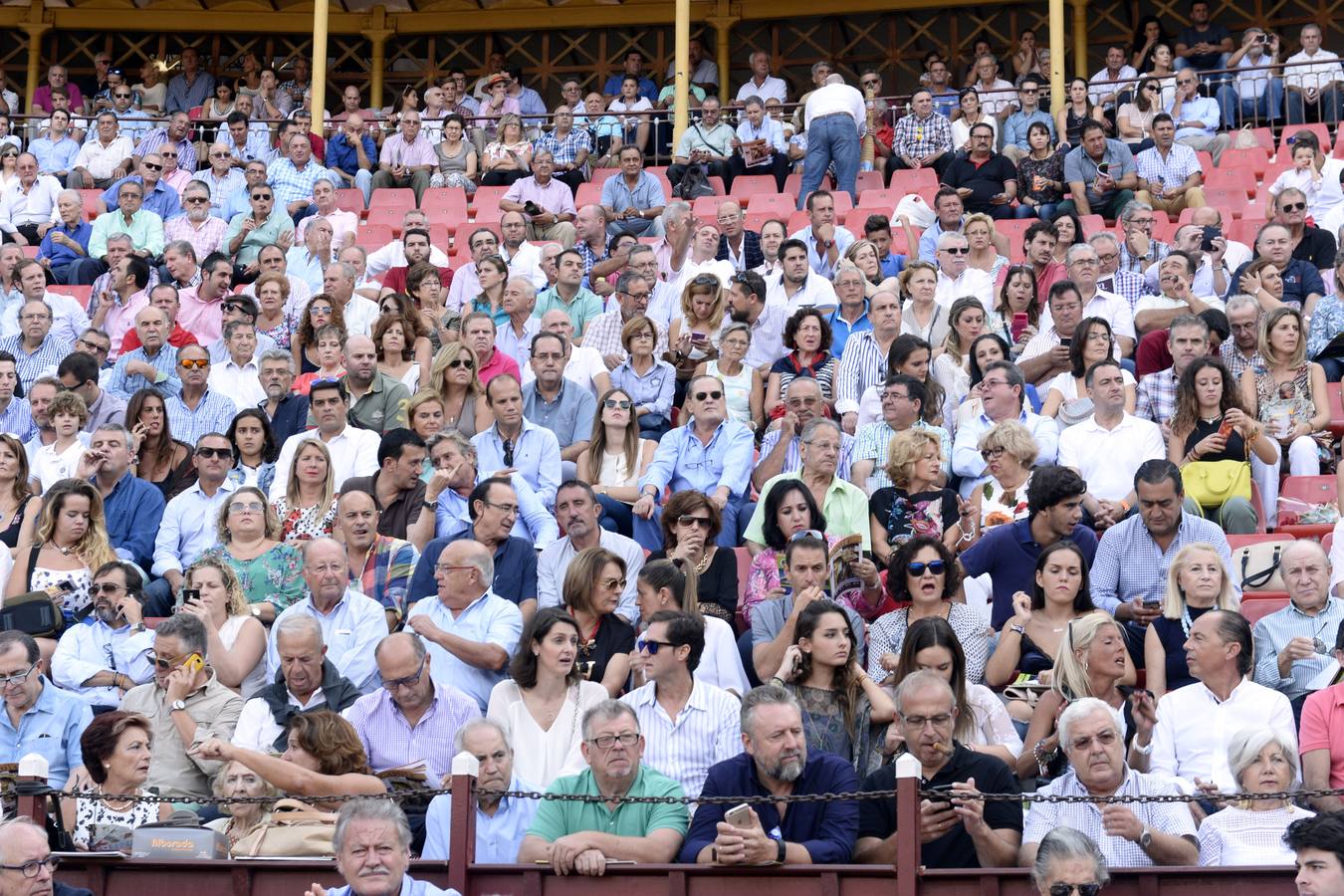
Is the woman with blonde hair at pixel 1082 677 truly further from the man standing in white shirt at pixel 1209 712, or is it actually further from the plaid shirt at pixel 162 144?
the plaid shirt at pixel 162 144

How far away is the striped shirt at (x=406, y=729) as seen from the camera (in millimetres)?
6617

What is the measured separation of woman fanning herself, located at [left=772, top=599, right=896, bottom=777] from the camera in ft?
21.2

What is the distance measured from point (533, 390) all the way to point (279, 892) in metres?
4.56

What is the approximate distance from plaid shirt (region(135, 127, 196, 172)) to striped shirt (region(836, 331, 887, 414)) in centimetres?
814

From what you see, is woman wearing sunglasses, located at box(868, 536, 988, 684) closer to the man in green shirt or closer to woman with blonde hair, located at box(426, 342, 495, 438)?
the man in green shirt

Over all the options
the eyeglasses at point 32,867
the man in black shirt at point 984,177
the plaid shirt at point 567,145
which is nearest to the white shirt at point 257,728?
the eyeglasses at point 32,867

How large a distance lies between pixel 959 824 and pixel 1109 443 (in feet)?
11.4

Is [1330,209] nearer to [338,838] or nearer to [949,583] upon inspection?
[949,583]

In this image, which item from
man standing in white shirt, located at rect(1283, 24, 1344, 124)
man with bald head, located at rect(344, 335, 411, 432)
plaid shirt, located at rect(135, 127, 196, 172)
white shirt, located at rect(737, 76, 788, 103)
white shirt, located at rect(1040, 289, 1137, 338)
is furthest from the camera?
white shirt, located at rect(737, 76, 788, 103)

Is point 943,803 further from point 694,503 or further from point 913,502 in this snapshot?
point 913,502

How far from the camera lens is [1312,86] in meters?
15.9

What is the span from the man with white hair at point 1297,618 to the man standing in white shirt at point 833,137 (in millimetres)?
7817

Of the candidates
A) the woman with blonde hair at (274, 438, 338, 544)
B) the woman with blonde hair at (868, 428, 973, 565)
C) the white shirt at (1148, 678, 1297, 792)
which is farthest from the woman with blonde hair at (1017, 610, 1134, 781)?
the woman with blonde hair at (274, 438, 338, 544)

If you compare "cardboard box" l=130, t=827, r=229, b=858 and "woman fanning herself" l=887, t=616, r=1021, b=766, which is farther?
"woman fanning herself" l=887, t=616, r=1021, b=766
